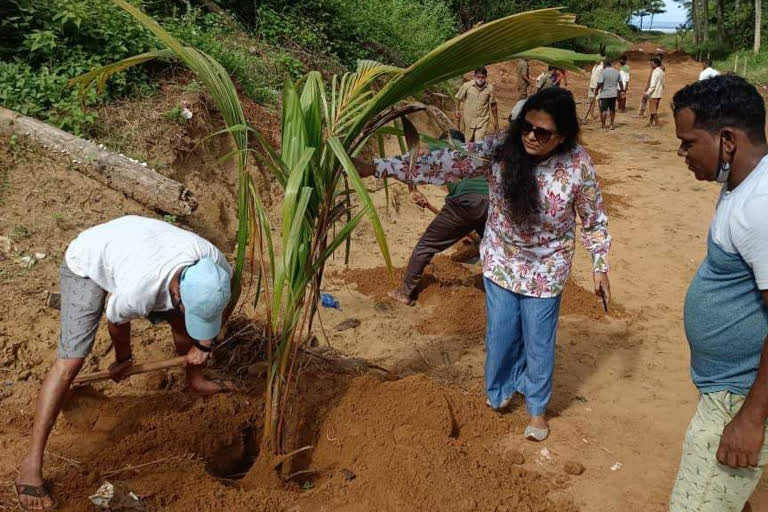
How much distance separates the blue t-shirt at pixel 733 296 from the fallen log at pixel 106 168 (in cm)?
351

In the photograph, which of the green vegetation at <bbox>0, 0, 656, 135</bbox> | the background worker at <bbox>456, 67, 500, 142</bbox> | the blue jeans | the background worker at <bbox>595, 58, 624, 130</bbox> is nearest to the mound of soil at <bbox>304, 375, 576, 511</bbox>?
the blue jeans

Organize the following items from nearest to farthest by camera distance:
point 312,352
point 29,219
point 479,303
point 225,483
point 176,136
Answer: point 225,483, point 312,352, point 29,219, point 479,303, point 176,136

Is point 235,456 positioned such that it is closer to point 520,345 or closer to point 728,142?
point 520,345

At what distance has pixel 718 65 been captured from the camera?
934 inches

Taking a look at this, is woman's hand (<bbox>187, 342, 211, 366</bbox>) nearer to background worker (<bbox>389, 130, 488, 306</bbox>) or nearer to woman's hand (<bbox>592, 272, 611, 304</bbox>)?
woman's hand (<bbox>592, 272, 611, 304</bbox>)

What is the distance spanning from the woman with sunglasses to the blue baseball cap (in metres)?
0.69

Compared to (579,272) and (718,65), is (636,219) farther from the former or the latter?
(718,65)

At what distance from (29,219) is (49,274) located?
56 cm

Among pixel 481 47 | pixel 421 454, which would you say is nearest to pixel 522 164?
pixel 481 47

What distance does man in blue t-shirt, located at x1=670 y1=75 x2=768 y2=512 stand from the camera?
151cm

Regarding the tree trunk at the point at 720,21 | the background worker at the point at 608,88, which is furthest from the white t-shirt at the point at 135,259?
the tree trunk at the point at 720,21

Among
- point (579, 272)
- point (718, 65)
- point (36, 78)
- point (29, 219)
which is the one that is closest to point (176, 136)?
point (36, 78)

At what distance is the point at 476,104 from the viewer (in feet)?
26.2

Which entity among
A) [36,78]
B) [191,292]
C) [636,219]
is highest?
[36,78]
